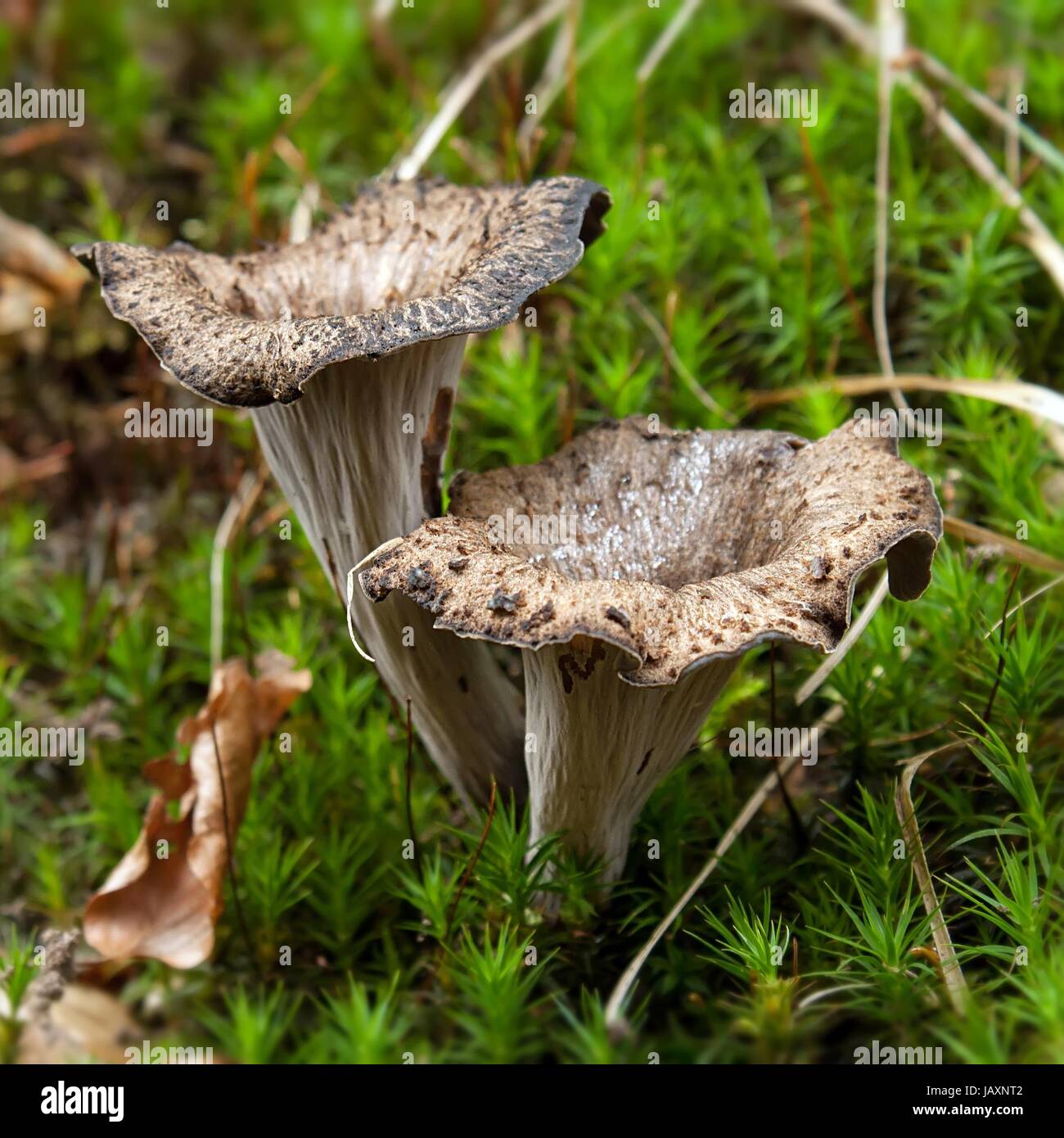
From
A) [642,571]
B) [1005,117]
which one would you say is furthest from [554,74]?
[642,571]

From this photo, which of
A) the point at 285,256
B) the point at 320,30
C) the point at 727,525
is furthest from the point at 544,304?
the point at 320,30

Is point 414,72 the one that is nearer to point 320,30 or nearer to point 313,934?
point 320,30

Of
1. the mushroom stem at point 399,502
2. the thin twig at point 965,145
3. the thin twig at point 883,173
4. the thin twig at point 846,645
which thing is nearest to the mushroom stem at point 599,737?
the mushroom stem at point 399,502

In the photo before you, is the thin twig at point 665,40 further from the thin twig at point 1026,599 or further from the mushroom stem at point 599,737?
the mushroom stem at point 599,737

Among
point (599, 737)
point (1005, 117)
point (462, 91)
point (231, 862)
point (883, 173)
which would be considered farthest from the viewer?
point (462, 91)

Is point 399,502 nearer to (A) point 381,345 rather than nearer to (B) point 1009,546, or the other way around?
(A) point 381,345

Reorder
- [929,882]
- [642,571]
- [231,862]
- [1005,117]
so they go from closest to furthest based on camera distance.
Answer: [929,882] < [642,571] < [231,862] < [1005,117]
